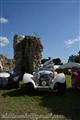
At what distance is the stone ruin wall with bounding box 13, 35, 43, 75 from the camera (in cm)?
2838

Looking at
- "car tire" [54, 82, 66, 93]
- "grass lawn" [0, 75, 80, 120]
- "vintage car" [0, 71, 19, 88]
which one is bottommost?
"grass lawn" [0, 75, 80, 120]

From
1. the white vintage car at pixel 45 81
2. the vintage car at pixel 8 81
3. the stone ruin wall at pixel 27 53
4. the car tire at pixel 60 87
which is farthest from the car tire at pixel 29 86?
the stone ruin wall at pixel 27 53

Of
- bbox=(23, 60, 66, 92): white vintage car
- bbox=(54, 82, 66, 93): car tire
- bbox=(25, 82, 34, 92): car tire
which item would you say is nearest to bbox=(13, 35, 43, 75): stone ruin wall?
bbox=(23, 60, 66, 92): white vintage car

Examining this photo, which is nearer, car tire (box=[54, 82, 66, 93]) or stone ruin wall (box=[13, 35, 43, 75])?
car tire (box=[54, 82, 66, 93])

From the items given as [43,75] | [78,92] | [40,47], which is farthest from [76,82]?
[40,47]

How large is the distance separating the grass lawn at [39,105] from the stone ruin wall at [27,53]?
11.5 meters

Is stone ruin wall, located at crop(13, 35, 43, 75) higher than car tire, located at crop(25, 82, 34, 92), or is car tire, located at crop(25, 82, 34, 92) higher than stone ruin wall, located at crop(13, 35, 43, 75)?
stone ruin wall, located at crop(13, 35, 43, 75)

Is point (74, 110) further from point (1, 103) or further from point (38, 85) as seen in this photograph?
point (38, 85)

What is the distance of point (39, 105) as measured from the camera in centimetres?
1267

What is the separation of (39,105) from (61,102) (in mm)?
1302

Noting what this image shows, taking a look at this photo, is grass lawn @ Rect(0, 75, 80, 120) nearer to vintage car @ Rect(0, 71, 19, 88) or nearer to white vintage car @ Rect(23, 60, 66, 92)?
white vintage car @ Rect(23, 60, 66, 92)

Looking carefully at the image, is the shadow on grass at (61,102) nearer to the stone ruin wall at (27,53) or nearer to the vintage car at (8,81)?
the vintage car at (8,81)

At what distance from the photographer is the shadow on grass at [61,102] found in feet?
36.8

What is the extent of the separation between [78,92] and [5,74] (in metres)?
4.74
